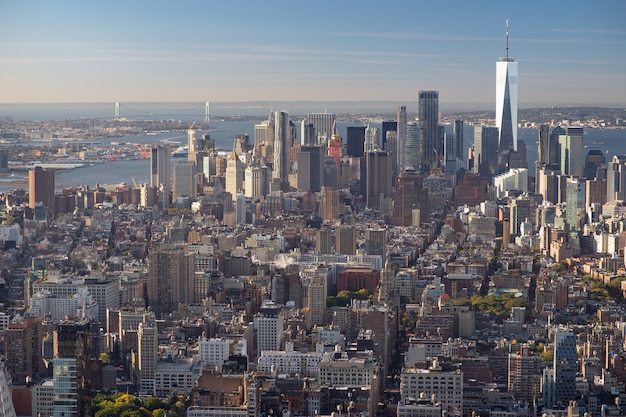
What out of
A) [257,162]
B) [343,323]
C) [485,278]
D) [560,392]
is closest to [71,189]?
[257,162]

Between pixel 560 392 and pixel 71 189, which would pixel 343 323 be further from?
pixel 71 189

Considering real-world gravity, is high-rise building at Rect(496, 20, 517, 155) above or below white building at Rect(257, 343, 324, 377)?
above

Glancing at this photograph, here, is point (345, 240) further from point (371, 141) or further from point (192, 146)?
point (371, 141)

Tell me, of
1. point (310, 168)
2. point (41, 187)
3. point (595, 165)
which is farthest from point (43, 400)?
point (310, 168)

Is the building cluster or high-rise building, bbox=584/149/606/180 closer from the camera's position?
the building cluster

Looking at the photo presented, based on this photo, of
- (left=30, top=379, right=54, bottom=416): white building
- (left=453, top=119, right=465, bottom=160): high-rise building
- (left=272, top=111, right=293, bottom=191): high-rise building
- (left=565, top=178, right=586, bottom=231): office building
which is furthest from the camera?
(left=453, top=119, right=465, bottom=160): high-rise building

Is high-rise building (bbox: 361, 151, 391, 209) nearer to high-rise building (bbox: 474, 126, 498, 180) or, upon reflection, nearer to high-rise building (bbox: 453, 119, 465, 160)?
high-rise building (bbox: 453, 119, 465, 160)

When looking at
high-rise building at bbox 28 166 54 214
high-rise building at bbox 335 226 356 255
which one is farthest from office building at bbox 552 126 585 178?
high-rise building at bbox 28 166 54 214
